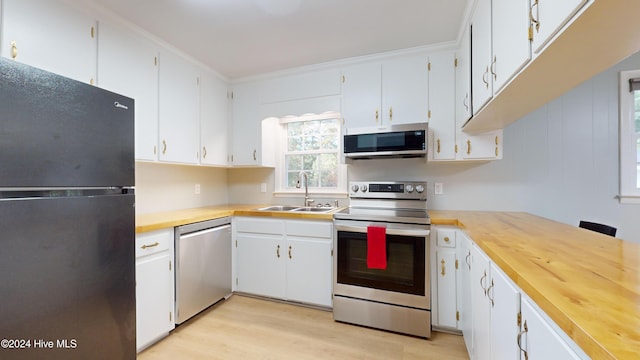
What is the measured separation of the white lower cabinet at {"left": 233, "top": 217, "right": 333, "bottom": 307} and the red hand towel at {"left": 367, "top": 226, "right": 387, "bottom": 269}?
0.42m

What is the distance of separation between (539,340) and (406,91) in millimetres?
2207

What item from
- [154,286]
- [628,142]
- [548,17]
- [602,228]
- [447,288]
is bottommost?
[447,288]

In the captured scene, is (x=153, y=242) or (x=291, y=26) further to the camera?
(x=291, y=26)

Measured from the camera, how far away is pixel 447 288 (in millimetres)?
2174

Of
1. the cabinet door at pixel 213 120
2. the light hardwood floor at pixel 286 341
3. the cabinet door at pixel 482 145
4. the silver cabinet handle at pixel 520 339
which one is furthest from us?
the cabinet door at pixel 213 120

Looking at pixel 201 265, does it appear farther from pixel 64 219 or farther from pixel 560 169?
pixel 560 169

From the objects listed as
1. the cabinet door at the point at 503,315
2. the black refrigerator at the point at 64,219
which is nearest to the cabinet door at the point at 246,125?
the black refrigerator at the point at 64,219

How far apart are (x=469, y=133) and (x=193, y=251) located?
8.58ft

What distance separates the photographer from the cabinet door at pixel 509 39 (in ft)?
3.47

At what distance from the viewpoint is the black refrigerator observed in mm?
1020

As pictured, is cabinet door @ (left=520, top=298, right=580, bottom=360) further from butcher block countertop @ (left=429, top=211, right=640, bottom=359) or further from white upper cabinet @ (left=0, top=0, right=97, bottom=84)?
white upper cabinet @ (left=0, top=0, right=97, bottom=84)

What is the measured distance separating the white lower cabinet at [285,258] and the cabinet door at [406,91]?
4.05ft

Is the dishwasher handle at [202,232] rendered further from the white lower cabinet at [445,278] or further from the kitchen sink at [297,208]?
the white lower cabinet at [445,278]

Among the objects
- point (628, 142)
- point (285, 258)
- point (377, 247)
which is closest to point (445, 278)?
point (377, 247)
